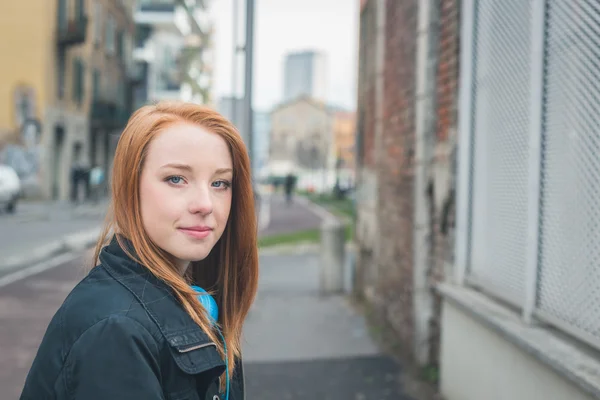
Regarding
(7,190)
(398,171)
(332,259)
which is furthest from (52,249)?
(398,171)

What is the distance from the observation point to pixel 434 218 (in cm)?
502

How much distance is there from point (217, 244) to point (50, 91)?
2852 centimetres

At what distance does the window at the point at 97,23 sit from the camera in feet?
111

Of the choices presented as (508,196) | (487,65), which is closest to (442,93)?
(487,65)

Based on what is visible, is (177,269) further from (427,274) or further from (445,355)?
(427,274)

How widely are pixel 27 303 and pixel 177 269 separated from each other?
22.5ft

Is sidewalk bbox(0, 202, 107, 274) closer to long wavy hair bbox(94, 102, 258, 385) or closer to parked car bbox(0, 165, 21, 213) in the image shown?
parked car bbox(0, 165, 21, 213)

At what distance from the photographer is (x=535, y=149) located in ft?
11.0

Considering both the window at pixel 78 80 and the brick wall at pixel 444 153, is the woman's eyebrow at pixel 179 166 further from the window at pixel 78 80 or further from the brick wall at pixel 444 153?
the window at pixel 78 80

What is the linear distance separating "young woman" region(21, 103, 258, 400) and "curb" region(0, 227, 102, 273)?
318 inches

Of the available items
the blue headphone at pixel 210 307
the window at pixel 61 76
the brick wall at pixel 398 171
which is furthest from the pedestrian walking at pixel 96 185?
the blue headphone at pixel 210 307

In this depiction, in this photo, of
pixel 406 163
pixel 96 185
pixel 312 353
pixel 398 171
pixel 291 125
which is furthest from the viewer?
pixel 291 125

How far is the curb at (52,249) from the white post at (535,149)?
7196 mm

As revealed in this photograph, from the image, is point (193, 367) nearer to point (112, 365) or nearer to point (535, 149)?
point (112, 365)
